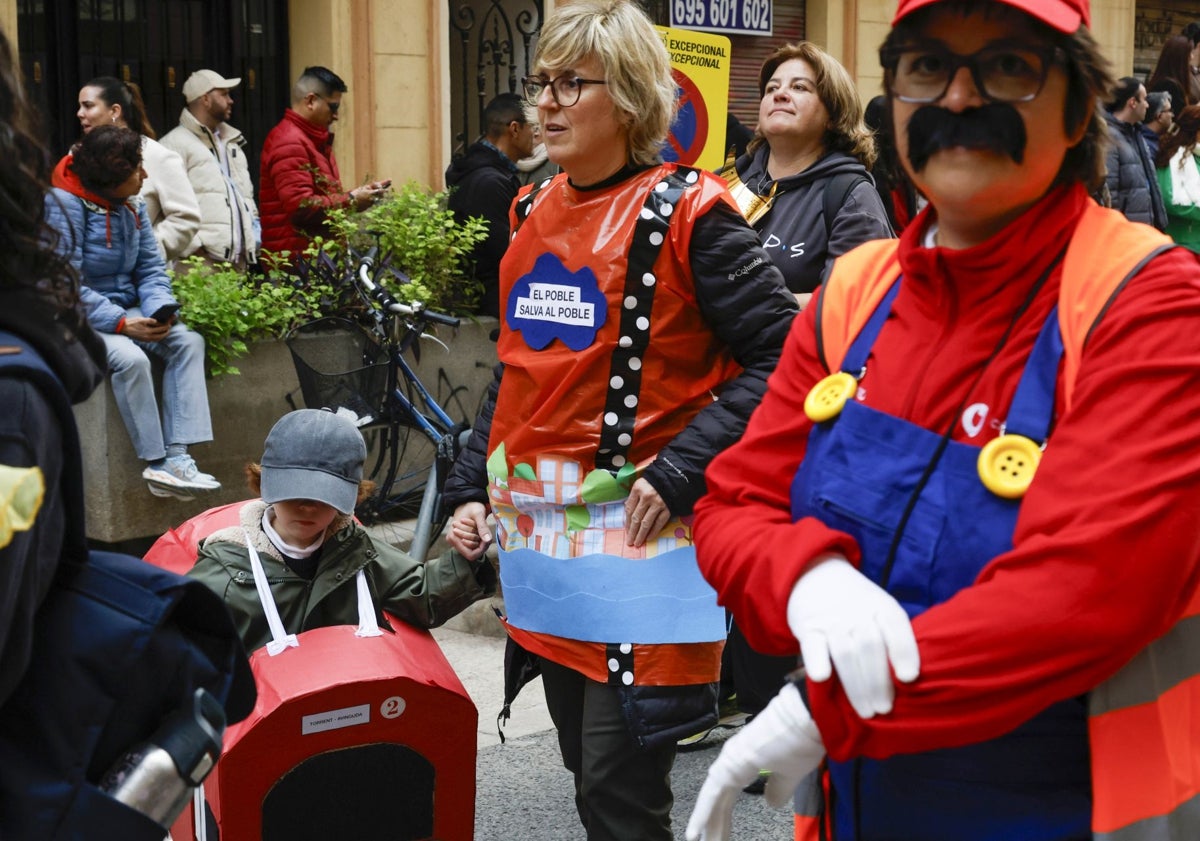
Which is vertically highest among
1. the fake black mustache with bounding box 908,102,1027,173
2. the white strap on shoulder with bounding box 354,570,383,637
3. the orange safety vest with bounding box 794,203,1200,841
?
the fake black mustache with bounding box 908,102,1027,173

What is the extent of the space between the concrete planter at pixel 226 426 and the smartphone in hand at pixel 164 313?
1.20ft

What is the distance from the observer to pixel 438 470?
5.54 metres

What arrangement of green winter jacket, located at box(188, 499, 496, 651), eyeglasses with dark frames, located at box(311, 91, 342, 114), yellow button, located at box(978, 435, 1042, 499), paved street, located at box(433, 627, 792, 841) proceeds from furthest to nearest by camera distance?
eyeglasses with dark frames, located at box(311, 91, 342, 114), paved street, located at box(433, 627, 792, 841), green winter jacket, located at box(188, 499, 496, 651), yellow button, located at box(978, 435, 1042, 499)

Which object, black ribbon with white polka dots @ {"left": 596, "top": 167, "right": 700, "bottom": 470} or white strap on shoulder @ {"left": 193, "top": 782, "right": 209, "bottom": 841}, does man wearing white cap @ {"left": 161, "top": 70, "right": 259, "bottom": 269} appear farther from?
white strap on shoulder @ {"left": 193, "top": 782, "right": 209, "bottom": 841}

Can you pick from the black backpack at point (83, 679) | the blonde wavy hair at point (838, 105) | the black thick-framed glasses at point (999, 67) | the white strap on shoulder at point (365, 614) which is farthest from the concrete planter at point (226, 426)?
the black thick-framed glasses at point (999, 67)

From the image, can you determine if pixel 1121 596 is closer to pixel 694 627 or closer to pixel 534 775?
pixel 694 627

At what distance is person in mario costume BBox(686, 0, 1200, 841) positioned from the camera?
1.82 metres

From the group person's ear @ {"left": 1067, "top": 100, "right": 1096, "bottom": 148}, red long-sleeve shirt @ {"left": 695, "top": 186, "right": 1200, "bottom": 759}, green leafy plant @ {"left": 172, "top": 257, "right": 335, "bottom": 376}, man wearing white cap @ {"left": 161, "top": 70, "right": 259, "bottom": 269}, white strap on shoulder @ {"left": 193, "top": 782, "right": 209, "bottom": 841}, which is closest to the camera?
red long-sleeve shirt @ {"left": 695, "top": 186, "right": 1200, "bottom": 759}

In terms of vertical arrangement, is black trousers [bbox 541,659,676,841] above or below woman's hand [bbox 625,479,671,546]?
below

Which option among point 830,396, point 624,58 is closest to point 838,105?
point 624,58

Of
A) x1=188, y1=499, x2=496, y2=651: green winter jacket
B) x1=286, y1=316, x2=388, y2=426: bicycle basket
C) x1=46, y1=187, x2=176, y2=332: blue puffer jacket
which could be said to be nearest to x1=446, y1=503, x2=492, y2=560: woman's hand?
x1=188, y1=499, x2=496, y2=651: green winter jacket

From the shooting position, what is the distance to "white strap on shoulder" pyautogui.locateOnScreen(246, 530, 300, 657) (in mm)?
3396

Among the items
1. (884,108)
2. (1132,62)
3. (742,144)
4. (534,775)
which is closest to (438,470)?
(534,775)

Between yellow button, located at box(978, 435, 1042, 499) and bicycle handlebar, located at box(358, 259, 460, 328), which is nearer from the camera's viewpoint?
yellow button, located at box(978, 435, 1042, 499)
